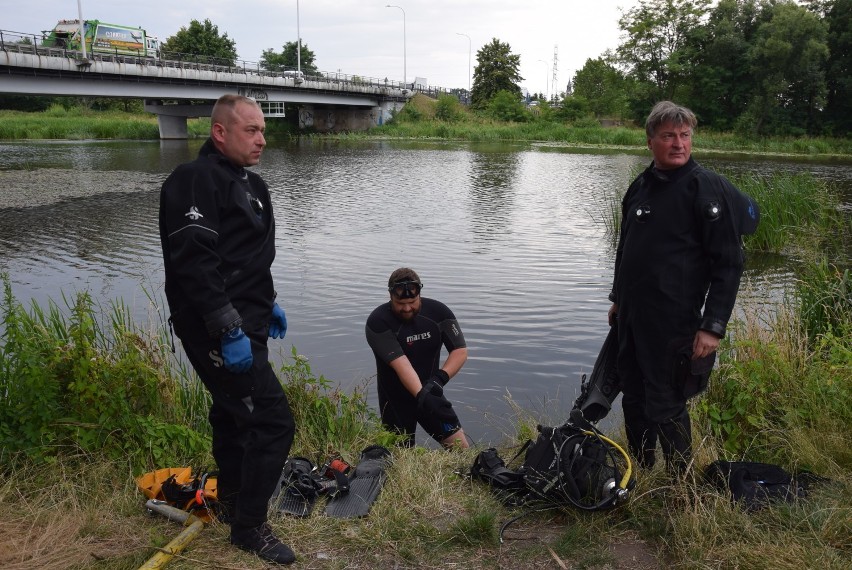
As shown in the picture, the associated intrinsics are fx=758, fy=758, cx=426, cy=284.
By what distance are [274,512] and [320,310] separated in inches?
238

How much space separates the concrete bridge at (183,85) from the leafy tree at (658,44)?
2044 cm

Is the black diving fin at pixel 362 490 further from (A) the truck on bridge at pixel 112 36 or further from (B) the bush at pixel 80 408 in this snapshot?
(A) the truck on bridge at pixel 112 36

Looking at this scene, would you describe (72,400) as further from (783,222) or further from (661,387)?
(783,222)

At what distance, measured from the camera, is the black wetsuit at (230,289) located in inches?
113

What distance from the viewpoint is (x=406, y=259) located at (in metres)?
12.6

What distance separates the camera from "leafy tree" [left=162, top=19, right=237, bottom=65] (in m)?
74.6

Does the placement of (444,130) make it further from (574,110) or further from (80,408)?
(80,408)

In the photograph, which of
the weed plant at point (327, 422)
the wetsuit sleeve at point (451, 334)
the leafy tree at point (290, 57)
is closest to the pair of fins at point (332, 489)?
the weed plant at point (327, 422)

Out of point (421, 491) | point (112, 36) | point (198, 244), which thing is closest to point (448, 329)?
point (421, 491)

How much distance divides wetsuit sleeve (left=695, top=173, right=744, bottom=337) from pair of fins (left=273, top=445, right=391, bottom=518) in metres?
1.80

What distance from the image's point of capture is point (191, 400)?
527 cm

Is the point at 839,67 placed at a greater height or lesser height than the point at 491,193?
greater

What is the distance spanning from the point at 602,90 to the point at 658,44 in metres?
12.5

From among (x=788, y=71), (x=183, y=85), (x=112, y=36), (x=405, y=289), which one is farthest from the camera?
(x=788, y=71)
